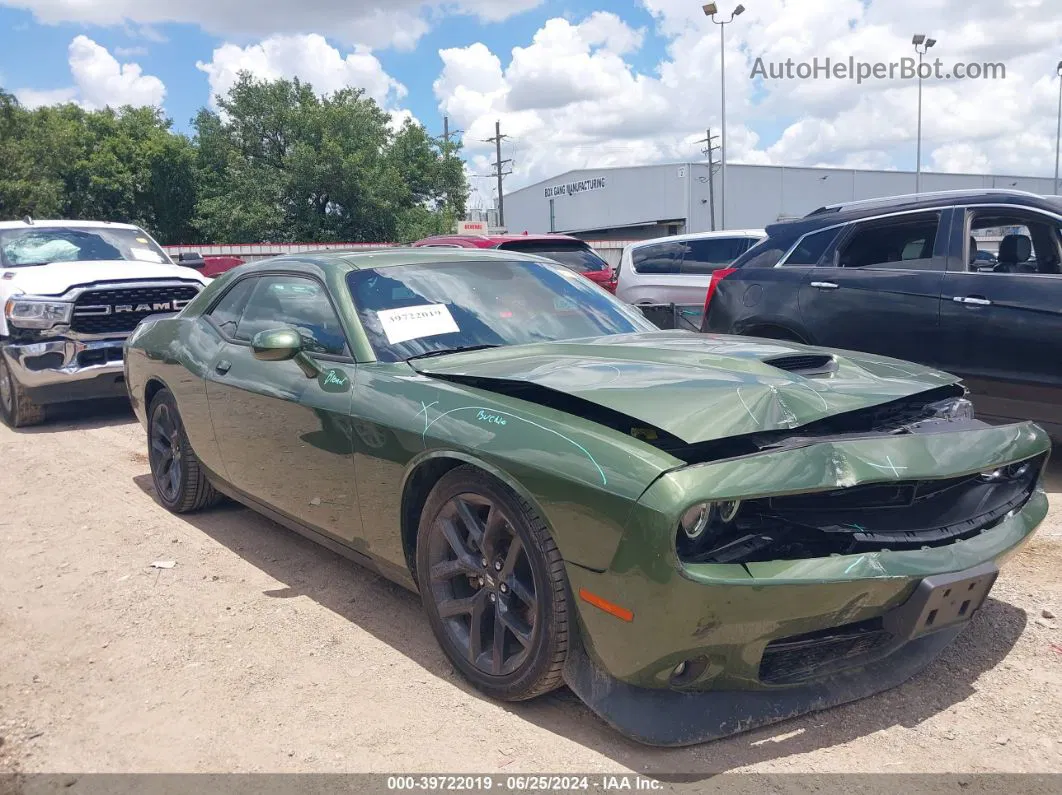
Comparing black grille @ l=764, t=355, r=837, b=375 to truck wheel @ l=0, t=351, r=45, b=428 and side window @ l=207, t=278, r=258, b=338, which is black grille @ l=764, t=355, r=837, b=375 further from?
truck wheel @ l=0, t=351, r=45, b=428

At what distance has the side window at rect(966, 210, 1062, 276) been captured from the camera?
17.2ft

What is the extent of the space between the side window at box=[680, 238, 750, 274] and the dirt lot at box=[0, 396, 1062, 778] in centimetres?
590

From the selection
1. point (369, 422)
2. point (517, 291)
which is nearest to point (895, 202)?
point (517, 291)

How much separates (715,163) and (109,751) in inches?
2230

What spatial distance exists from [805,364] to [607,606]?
1.36 metres

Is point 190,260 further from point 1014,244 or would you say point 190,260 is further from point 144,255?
point 1014,244

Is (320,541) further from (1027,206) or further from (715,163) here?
(715,163)

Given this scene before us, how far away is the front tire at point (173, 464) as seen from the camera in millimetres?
4902

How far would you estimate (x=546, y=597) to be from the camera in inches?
101

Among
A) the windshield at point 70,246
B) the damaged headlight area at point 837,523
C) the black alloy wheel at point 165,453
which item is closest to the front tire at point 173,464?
the black alloy wheel at point 165,453

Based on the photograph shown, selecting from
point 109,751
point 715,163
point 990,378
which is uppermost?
point 715,163

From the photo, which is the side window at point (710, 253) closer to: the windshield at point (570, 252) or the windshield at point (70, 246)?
the windshield at point (570, 252)

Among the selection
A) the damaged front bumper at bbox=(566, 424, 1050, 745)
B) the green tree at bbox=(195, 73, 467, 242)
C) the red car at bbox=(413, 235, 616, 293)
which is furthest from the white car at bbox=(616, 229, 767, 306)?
the green tree at bbox=(195, 73, 467, 242)

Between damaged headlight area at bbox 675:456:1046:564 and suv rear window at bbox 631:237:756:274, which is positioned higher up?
suv rear window at bbox 631:237:756:274
